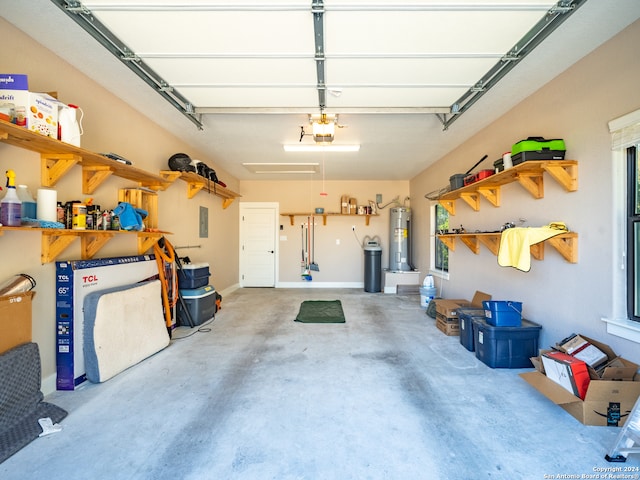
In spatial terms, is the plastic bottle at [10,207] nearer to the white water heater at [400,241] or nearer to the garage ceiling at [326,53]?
the garage ceiling at [326,53]

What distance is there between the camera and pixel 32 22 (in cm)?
202

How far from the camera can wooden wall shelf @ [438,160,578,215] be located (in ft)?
8.11

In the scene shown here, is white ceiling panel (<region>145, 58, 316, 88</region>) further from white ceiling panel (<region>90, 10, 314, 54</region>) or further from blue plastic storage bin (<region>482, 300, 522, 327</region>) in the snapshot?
blue plastic storage bin (<region>482, 300, 522, 327</region>)

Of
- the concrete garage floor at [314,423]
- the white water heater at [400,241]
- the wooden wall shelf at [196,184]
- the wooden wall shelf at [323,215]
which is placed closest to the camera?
the concrete garage floor at [314,423]

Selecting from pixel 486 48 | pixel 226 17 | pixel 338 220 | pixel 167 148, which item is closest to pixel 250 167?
pixel 167 148

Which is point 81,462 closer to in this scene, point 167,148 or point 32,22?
point 32,22

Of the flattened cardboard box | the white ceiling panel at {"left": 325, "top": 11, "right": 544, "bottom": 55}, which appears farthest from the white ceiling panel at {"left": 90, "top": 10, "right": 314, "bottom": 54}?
the flattened cardboard box

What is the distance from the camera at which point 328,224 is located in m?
7.50

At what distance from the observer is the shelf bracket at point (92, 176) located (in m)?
2.66

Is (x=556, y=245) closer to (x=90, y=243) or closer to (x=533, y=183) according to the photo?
(x=533, y=183)

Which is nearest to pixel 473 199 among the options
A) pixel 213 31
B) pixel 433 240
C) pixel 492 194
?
pixel 492 194

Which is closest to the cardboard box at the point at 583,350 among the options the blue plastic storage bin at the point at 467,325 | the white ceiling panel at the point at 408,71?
the blue plastic storage bin at the point at 467,325

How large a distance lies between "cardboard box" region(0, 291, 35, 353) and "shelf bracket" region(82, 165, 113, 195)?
3.47ft

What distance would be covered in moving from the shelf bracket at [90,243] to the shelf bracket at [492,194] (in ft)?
13.6
